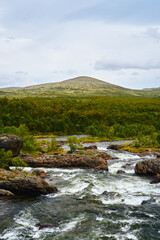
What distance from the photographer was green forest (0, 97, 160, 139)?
379 ft

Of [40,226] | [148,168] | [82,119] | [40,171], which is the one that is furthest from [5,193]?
[82,119]

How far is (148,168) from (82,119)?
113m

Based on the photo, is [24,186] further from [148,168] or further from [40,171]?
[148,168]

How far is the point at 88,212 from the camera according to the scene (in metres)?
20.6

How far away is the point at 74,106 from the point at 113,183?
15163cm

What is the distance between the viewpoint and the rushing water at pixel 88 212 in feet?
54.9

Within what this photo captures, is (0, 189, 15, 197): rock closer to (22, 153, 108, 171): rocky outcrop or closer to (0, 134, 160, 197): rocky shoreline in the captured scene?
(0, 134, 160, 197): rocky shoreline

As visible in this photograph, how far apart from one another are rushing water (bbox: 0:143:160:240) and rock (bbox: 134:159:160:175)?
3.43 meters

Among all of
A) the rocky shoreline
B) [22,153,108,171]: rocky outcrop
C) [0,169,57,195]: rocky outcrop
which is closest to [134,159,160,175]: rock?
the rocky shoreline

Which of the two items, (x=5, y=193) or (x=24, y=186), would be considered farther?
(x=24, y=186)

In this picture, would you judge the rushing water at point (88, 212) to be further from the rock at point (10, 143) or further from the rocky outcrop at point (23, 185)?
the rock at point (10, 143)

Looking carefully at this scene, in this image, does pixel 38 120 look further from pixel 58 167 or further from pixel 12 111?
pixel 58 167

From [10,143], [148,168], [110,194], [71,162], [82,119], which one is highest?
[10,143]

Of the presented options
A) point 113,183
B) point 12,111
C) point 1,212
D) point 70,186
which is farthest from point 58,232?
point 12,111
